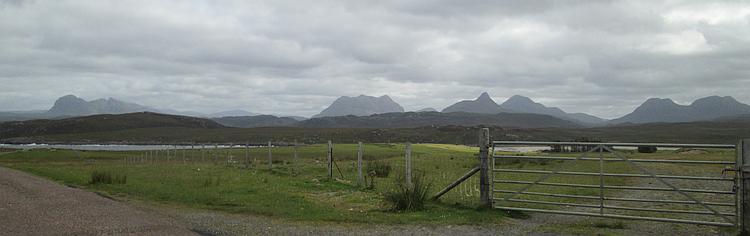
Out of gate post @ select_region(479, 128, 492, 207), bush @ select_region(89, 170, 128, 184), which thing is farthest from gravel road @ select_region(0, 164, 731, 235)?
Answer: bush @ select_region(89, 170, 128, 184)

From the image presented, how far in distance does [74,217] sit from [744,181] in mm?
13896

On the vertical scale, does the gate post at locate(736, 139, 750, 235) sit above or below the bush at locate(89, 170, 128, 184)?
above

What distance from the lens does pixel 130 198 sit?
17094mm

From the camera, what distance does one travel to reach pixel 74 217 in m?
12.3

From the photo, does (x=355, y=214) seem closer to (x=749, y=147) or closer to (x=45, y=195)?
(x=749, y=147)

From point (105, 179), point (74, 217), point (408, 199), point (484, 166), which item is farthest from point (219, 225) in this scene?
point (105, 179)

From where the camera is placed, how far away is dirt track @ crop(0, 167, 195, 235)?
10.5 metres

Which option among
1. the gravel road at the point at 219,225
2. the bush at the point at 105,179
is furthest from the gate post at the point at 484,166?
the bush at the point at 105,179

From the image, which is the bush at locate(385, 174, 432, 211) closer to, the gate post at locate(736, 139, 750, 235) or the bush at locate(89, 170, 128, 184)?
the gate post at locate(736, 139, 750, 235)

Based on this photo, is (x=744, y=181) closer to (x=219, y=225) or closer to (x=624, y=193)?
(x=624, y=193)

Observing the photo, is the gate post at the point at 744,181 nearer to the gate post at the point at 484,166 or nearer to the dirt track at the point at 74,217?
the gate post at the point at 484,166

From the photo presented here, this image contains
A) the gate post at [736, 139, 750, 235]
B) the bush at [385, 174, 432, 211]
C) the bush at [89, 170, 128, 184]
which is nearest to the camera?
the gate post at [736, 139, 750, 235]

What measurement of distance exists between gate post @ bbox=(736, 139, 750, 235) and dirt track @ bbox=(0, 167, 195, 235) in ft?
34.6

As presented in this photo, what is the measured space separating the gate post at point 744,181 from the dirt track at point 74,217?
415 inches
